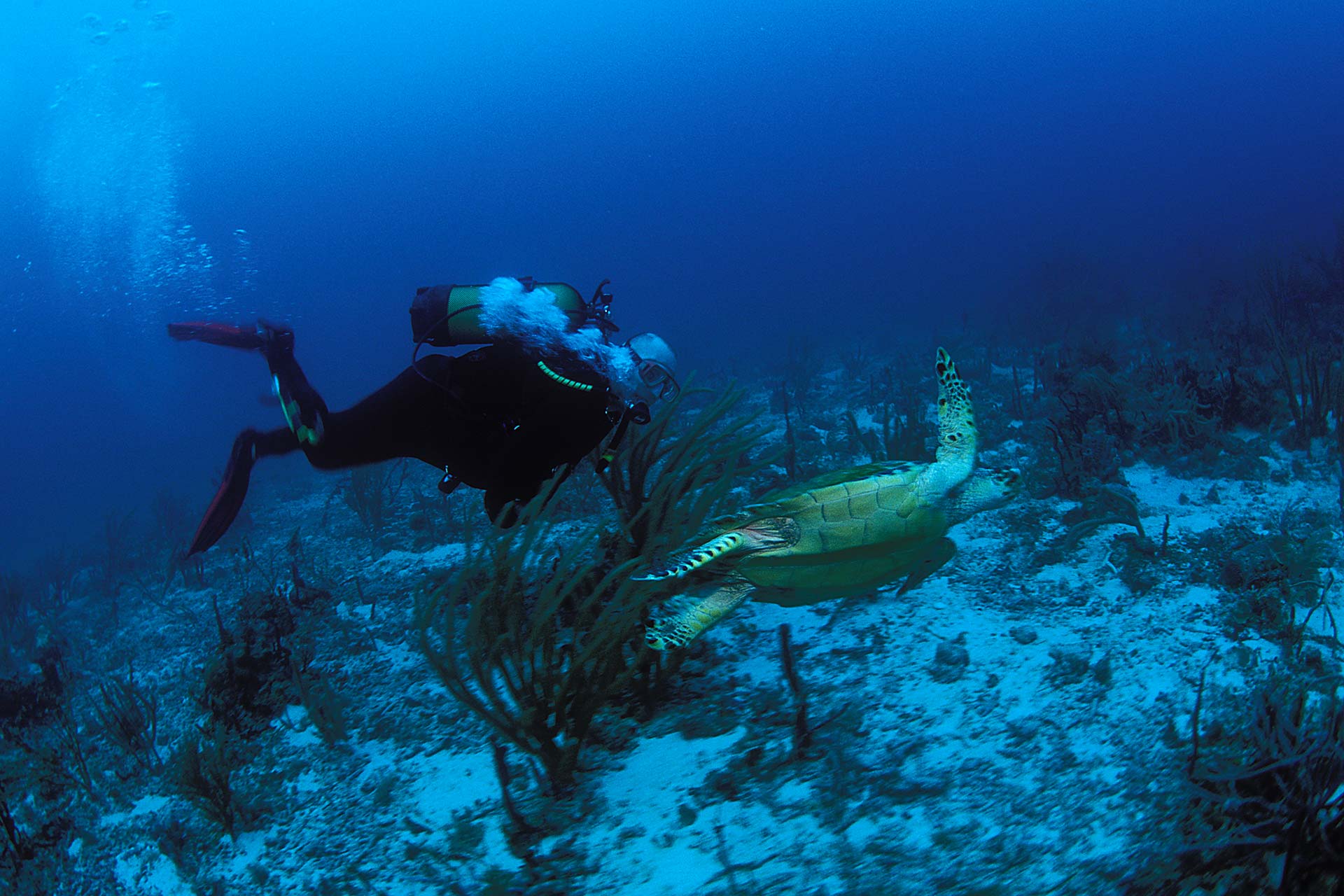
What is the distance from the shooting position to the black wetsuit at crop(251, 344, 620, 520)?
3.08 meters

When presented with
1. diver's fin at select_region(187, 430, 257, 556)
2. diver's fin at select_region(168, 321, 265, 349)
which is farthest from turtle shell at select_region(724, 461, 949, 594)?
diver's fin at select_region(168, 321, 265, 349)

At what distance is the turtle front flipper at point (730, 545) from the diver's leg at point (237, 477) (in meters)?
2.82

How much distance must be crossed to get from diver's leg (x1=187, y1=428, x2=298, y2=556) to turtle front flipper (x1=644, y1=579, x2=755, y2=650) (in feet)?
9.36

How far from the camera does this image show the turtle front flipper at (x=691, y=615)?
2383 millimetres

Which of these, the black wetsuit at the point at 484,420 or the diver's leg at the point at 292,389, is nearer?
the black wetsuit at the point at 484,420

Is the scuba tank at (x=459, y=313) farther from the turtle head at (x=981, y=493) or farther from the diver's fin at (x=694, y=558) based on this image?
the turtle head at (x=981, y=493)

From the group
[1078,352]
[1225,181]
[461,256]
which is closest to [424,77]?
[461,256]

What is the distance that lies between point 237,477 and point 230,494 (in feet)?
0.37

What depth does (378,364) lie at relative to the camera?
59656mm

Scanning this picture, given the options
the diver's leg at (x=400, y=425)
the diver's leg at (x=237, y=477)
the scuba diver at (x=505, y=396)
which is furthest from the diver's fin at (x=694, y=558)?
the diver's leg at (x=237, y=477)

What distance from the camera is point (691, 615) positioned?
247cm

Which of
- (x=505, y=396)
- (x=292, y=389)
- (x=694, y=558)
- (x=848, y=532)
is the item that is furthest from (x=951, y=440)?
(x=292, y=389)

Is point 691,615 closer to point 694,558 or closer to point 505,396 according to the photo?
point 694,558

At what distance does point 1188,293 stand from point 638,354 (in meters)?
17.6
